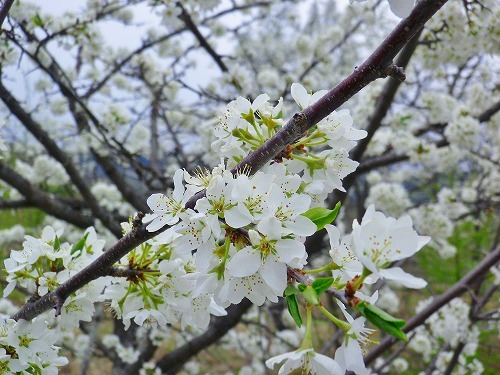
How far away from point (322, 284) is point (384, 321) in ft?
0.42

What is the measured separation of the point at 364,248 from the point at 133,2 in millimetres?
3608

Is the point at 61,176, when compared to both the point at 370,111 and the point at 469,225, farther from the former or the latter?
the point at 469,225

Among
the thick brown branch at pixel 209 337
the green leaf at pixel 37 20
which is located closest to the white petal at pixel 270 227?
the thick brown branch at pixel 209 337

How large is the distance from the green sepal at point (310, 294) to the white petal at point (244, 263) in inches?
3.9

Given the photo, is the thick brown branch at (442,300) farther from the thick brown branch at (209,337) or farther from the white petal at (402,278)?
the white petal at (402,278)

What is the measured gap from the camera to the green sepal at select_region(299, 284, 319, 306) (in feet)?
2.58

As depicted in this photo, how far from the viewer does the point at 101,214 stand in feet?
10.8

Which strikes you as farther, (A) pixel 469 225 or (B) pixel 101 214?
(A) pixel 469 225

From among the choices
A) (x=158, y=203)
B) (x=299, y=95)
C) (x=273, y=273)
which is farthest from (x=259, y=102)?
(x=273, y=273)

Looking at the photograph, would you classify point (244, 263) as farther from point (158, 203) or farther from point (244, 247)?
point (158, 203)

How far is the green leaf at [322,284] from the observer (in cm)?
82

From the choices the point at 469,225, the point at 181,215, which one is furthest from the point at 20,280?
the point at 469,225

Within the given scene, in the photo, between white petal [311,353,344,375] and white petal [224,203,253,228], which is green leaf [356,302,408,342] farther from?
white petal [224,203,253,228]

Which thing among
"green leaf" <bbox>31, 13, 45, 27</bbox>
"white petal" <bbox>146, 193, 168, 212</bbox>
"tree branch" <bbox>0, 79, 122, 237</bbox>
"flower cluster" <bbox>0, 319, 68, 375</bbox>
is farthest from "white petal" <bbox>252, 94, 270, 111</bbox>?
"green leaf" <bbox>31, 13, 45, 27</bbox>
